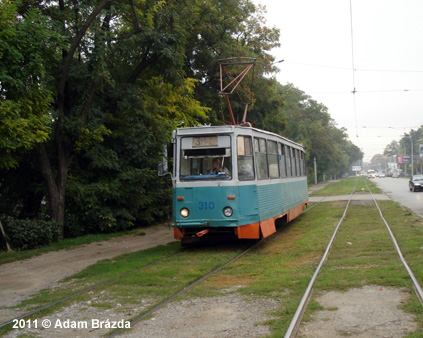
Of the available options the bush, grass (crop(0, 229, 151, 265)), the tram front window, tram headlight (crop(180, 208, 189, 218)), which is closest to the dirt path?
grass (crop(0, 229, 151, 265))

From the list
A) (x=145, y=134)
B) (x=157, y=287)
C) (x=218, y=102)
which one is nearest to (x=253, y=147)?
(x=157, y=287)

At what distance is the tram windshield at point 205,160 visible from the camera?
434 inches

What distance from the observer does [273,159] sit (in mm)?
13484

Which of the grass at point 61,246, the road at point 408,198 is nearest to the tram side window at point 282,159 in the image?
the grass at point 61,246

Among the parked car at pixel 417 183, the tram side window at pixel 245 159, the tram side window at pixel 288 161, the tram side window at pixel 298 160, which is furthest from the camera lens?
the parked car at pixel 417 183

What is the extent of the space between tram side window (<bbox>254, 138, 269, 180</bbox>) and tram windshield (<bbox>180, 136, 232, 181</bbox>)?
1.04 metres

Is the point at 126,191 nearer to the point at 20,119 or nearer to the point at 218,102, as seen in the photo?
the point at 20,119

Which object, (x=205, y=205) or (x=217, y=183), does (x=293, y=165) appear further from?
(x=205, y=205)

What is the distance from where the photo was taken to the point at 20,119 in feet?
34.6

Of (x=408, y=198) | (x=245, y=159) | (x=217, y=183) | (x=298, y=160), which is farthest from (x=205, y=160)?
(x=408, y=198)

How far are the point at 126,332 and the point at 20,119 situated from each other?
22.6ft

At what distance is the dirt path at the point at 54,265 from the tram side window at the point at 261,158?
417cm

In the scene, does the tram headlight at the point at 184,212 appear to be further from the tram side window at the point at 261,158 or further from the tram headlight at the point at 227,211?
the tram side window at the point at 261,158

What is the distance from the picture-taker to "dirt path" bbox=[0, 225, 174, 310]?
328 inches
